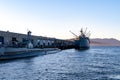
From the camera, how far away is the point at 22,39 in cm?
15500

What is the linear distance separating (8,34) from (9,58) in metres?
52.8

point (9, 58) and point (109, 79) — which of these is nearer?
point (109, 79)

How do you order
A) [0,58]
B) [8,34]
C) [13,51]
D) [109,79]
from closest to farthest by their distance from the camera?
[109,79]
[0,58]
[13,51]
[8,34]

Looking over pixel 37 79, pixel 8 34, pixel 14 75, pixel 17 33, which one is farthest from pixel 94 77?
pixel 17 33

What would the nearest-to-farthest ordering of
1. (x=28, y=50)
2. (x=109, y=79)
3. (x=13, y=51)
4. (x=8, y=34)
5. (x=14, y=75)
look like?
(x=109, y=79), (x=14, y=75), (x=13, y=51), (x=28, y=50), (x=8, y=34)

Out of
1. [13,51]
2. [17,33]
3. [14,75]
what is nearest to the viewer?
[14,75]

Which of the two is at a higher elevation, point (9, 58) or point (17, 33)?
point (17, 33)

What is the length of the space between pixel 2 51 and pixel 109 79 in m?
46.8

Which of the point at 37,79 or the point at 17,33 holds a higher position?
the point at 17,33

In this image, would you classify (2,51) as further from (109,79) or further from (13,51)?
(109,79)

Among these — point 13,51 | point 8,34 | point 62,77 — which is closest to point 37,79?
point 62,77

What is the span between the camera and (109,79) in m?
44.3

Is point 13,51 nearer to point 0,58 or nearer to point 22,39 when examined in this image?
point 0,58

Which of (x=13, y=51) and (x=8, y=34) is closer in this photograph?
(x=13, y=51)
